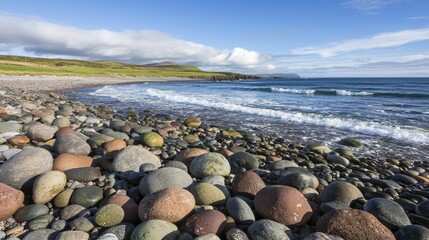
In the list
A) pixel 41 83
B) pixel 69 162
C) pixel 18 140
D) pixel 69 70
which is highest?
pixel 69 162

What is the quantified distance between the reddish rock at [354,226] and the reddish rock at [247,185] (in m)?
1.13

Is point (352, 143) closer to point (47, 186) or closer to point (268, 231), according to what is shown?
point (268, 231)

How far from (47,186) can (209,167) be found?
7.70 feet

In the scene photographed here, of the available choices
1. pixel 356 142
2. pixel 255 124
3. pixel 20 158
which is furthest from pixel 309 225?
pixel 255 124

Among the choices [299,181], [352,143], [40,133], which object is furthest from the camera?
→ [352,143]

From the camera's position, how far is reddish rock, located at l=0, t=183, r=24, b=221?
3.33m

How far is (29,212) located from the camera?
3.47 meters

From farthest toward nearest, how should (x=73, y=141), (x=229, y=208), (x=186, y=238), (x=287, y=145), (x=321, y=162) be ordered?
(x=287, y=145)
(x=321, y=162)
(x=73, y=141)
(x=229, y=208)
(x=186, y=238)

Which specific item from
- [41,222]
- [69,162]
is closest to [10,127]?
[69,162]

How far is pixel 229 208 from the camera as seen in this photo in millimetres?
3422

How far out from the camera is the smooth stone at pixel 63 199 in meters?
3.72

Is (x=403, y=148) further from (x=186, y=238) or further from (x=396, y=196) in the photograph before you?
(x=186, y=238)

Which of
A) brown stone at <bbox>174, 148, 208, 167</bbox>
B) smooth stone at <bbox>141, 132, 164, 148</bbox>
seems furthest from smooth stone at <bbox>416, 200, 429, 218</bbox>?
smooth stone at <bbox>141, 132, 164, 148</bbox>

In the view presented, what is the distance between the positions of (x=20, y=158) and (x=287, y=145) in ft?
20.5
